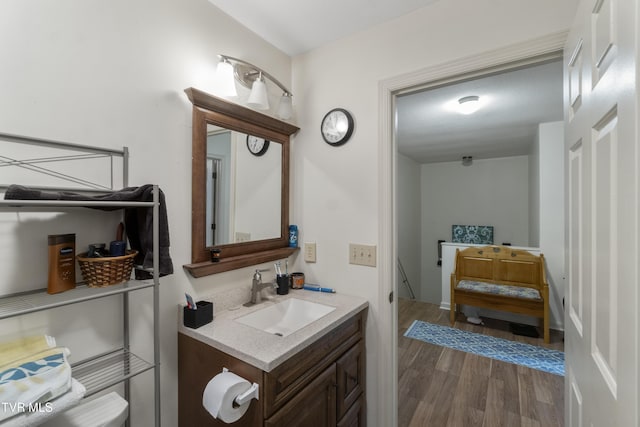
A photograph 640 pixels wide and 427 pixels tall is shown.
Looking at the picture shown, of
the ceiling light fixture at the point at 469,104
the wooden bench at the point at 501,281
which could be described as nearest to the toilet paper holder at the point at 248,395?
the ceiling light fixture at the point at 469,104

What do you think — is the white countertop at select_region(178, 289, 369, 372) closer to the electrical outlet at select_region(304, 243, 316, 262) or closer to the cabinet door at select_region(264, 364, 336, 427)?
the cabinet door at select_region(264, 364, 336, 427)

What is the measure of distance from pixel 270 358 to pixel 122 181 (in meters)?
0.87

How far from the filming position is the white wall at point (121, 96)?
87 cm

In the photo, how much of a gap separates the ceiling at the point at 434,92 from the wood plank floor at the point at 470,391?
2.19m

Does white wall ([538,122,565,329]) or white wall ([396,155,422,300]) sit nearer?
white wall ([538,122,565,329])

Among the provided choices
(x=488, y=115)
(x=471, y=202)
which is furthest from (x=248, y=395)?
(x=471, y=202)

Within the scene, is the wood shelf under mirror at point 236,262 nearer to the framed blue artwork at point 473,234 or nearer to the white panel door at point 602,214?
the white panel door at point 602,214

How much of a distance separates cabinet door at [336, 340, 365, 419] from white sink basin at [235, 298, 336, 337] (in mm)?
253

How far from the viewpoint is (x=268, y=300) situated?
1.58 metres

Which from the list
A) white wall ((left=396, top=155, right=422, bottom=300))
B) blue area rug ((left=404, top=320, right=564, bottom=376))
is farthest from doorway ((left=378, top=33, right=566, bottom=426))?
white wall ((left=396, top=155, right=422, bottom=300))

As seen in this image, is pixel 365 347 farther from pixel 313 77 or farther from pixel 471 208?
pixel 471 208

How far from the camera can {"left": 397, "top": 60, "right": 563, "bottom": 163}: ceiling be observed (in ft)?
7.41

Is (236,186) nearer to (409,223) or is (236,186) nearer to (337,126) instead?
(337,126)

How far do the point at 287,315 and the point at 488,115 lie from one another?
295cm
